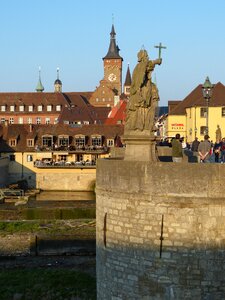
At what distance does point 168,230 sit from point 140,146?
7.12 ft

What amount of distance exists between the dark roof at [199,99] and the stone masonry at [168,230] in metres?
44.8

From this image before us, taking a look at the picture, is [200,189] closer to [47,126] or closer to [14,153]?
[14,153]

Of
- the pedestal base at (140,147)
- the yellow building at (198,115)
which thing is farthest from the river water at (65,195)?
the pedestal base at (140,147)

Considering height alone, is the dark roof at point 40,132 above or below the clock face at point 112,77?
below

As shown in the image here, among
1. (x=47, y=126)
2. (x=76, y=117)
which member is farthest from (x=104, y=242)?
(x=76, y=117)

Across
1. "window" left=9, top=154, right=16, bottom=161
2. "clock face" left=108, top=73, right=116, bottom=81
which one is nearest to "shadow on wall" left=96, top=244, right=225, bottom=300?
"window" left=9, top=154, right=16, bottom=161

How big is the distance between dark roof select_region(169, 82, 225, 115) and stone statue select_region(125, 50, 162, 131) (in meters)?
43.6

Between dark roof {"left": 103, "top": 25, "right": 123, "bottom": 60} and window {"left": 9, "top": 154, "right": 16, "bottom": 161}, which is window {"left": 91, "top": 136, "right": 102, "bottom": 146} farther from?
dark roof {"left": 103, "top": 25, "right": 123, "bottom": 60}

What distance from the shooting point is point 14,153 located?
6394cm

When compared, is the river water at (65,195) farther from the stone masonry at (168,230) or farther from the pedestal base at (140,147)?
the stone masonry at (168,230)

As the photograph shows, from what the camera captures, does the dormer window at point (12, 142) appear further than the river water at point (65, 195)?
Yes

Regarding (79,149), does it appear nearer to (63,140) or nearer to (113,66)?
(63,140)

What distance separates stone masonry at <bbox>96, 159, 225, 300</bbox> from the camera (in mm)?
10344

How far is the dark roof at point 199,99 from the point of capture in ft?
183
